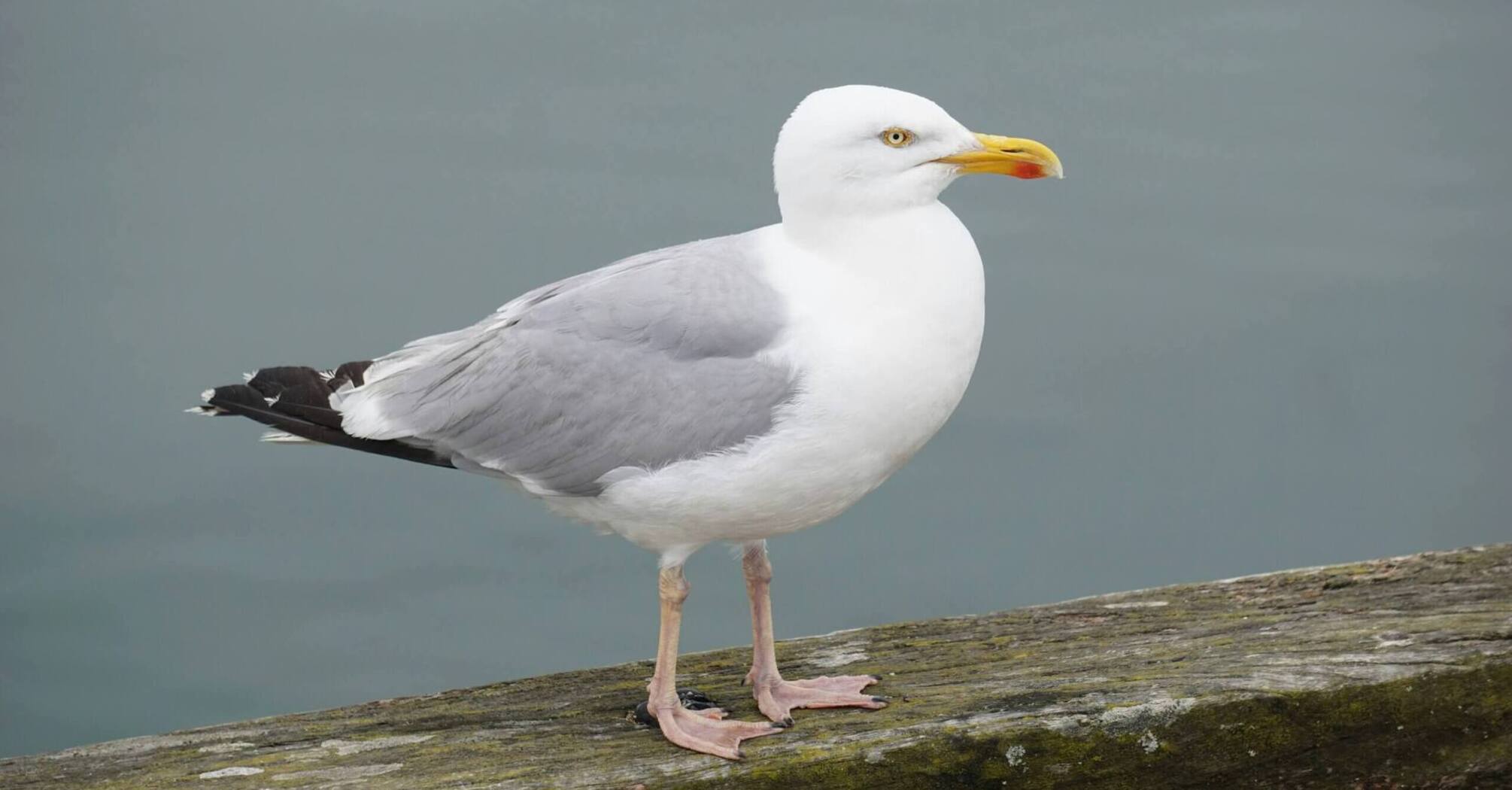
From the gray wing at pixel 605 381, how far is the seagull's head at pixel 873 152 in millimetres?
253

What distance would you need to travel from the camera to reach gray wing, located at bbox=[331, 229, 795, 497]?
4.04 m

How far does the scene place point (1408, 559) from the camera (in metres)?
5.00

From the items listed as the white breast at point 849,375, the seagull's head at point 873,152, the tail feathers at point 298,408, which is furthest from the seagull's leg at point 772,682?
the seagull's head at point 873,152

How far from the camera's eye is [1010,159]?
13.5 ft

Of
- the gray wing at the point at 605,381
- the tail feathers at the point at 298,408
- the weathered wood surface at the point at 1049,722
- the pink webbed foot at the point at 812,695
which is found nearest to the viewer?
the weathered wood surface at the point at 1049,722

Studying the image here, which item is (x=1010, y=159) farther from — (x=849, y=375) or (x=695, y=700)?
(x=695, y=700)

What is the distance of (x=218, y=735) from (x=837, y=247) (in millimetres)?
2000

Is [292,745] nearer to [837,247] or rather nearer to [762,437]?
[762,437]

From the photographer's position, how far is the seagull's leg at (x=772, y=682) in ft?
14.1

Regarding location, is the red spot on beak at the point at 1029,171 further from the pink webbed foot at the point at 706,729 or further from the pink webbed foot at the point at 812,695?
the pink webbed foot at the point at 706,729

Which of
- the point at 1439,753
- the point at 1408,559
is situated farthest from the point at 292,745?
the point at 1408,559

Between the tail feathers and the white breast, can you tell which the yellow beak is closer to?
the white breast

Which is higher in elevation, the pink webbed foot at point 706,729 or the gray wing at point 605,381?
the gray wing at point 605,381

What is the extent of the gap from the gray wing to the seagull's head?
0.25 m
